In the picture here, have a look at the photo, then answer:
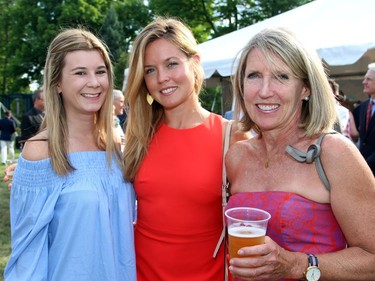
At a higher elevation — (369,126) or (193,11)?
(193,11)

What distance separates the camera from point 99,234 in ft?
7.13

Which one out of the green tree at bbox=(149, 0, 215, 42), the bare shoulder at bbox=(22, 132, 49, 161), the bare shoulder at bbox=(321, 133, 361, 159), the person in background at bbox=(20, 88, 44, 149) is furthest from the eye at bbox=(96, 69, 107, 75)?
the green tree at bbox=(149, 0, 215, 42)

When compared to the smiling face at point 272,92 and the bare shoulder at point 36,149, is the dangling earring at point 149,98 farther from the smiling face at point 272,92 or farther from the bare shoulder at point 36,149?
the smiling face at point 272,92

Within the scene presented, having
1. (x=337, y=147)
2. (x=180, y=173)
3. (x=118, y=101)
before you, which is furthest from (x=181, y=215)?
(x=118, y=101)

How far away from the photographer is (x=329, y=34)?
5.97 m

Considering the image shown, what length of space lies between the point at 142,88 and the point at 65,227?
974 mm

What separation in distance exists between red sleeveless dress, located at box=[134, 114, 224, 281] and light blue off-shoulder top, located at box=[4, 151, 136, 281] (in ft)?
0.52

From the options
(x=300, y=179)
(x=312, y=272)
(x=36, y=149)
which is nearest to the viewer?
(x=312, y=272)

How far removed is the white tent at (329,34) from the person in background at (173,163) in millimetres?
2015

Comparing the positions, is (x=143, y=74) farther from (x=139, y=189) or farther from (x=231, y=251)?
(x=231, y=251)

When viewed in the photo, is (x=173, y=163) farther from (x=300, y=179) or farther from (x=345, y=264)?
(x=345, y=264)

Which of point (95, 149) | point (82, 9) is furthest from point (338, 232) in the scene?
point (82, 9)

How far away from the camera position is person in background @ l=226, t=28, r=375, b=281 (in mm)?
1583

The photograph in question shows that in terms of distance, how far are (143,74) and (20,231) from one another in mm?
1119
